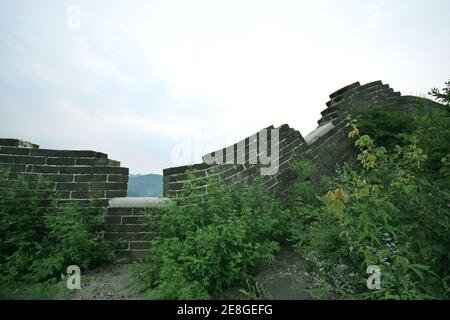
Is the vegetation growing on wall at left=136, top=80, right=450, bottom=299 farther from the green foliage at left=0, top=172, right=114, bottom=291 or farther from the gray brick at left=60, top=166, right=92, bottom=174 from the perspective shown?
the gray brick at left=60, top=166, right=92, bottom=174

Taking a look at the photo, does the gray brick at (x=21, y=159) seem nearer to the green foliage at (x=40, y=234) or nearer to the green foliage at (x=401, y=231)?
the green foliage at (x=40, y=234)

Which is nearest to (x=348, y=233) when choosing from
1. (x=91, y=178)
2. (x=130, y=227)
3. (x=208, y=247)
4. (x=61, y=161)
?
(x=208, y=247)

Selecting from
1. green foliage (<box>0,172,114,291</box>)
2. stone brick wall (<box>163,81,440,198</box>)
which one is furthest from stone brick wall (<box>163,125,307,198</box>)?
green foliage (<box>0,172,114,291</box>)

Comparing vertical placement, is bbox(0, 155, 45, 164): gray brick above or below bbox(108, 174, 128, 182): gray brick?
above

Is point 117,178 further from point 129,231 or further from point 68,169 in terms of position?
point 129,231

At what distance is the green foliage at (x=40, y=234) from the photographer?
2971 mm

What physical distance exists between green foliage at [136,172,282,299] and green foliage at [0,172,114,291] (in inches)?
35.7

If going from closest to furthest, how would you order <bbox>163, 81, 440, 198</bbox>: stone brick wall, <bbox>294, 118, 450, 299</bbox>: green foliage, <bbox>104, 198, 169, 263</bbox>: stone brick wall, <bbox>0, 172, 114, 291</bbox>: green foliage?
<bbox>294, 118, 450, 299</bbox>: green foliage → <bbox>0, 172, 114, 291</bbox>: green foliage → <bbox>104, 198, 169, 263</bbox>: stone brick wall → <bbox>163, 81, 440, 198</bbox>: stone brick wall

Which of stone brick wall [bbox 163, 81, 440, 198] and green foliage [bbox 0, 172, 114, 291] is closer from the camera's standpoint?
green foliage [bbox 0, 172, 114, 291]

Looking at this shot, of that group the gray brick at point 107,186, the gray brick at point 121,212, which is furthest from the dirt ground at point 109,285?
the gray brick at point 107,186

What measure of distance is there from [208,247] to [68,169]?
2553mm

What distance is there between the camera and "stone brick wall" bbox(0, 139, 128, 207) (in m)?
3.66
